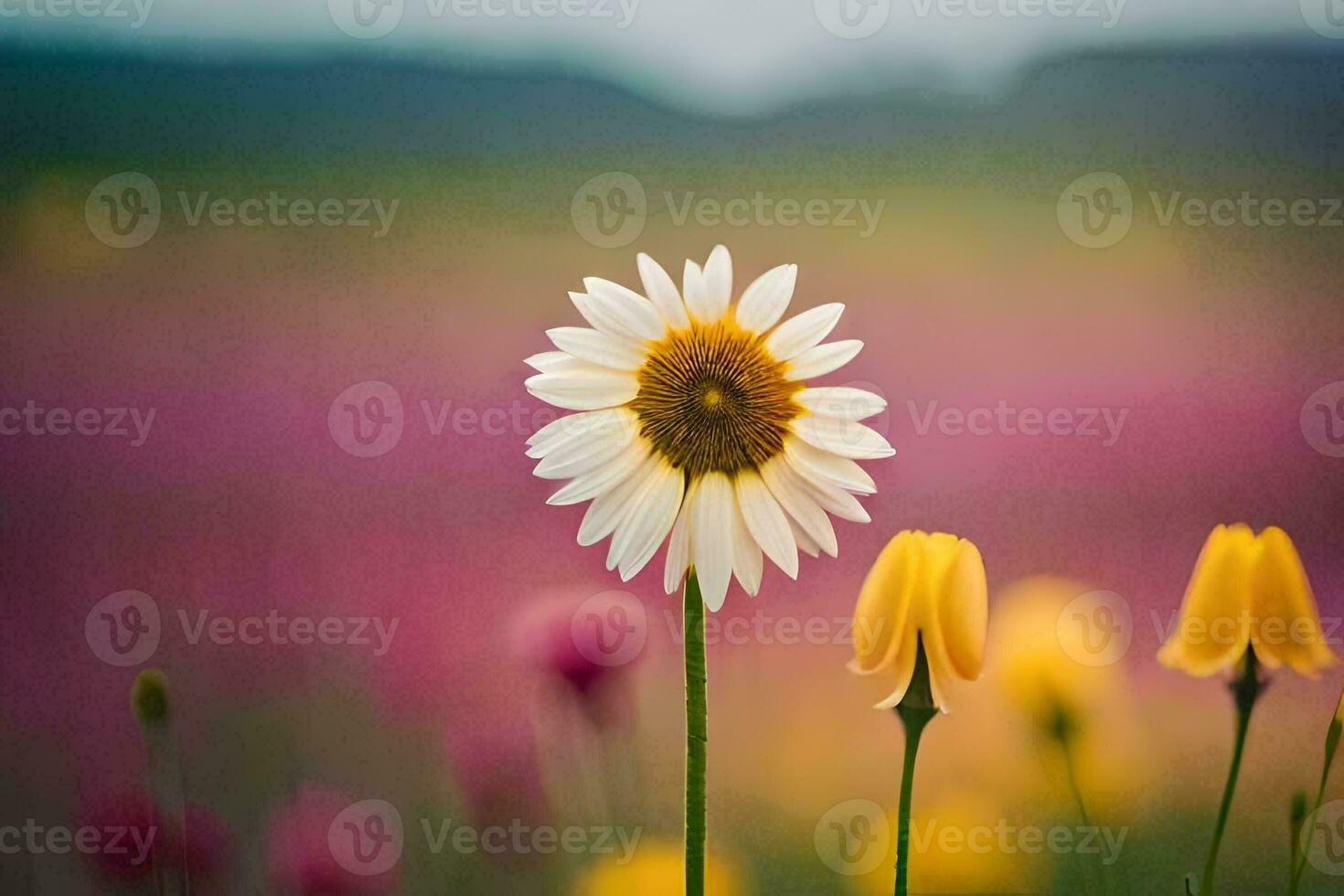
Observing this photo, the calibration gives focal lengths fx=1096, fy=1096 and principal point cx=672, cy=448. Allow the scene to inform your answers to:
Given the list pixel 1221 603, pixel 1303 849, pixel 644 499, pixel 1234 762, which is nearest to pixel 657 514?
pixel 644 499

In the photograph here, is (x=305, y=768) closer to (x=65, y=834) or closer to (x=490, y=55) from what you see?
(x=65, y=834)

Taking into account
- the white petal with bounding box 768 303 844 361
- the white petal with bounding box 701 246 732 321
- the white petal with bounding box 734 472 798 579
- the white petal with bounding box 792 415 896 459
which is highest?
the white petal with bounding box 701 246 732 321

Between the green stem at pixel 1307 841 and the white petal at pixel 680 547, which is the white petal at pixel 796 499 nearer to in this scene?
the white petal at pixel 680 547

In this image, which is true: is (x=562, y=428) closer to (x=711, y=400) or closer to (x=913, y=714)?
(x=711, y=400)

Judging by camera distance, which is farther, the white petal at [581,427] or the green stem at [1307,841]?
the green stem at [1307,841]

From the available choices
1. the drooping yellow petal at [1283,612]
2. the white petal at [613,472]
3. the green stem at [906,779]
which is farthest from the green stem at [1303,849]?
the white petal at [613,472]

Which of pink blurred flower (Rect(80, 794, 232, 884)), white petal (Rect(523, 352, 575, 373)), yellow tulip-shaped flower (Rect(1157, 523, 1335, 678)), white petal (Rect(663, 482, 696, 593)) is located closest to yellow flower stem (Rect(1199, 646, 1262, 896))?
yellow tulip-shaped flower (Rect(1157, 523, 1335, 678))

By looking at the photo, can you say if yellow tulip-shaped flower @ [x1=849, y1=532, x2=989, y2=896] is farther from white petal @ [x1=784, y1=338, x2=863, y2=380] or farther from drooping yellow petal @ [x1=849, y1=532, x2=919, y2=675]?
white petal @ [x1=784, y1=338, x2=863, y2=380]
